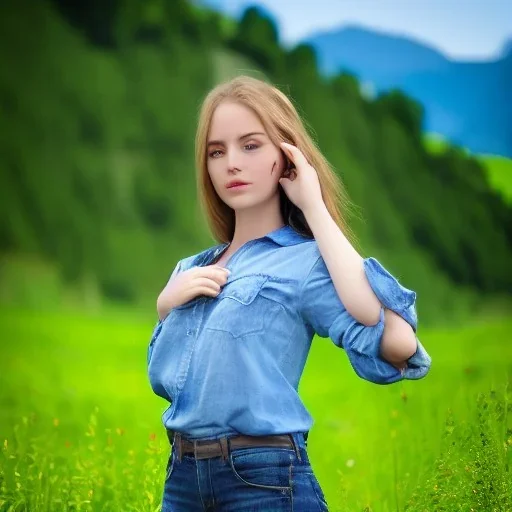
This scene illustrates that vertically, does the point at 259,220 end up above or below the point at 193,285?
above

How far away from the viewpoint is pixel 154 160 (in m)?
6.20

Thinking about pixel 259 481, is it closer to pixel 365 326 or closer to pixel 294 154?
pixel 365 326

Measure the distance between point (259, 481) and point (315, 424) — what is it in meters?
2.50

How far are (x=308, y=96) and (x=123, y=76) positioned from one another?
124cm

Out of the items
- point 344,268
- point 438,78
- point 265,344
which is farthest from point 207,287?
point 438,78

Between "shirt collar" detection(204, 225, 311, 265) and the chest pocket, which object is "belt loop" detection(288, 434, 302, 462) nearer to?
the chest pocket

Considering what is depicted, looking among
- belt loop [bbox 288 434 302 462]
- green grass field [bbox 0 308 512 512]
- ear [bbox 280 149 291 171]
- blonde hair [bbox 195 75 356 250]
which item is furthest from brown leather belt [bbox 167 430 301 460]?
green grass field [bbox 0 308 512 512]

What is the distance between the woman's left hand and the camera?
1653 mm

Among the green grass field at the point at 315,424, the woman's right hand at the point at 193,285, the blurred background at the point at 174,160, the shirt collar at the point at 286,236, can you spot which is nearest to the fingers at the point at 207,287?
the woman's right hand at the point at 193,285

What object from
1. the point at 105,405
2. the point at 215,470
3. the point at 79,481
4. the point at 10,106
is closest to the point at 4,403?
the point at 105,405

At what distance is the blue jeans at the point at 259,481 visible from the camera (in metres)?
1.55

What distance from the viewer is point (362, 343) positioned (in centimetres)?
154

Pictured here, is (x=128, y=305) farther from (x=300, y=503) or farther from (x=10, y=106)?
(x=300, y=503)

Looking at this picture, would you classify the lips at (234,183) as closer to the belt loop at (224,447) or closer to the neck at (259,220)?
the neck at (259,220)
